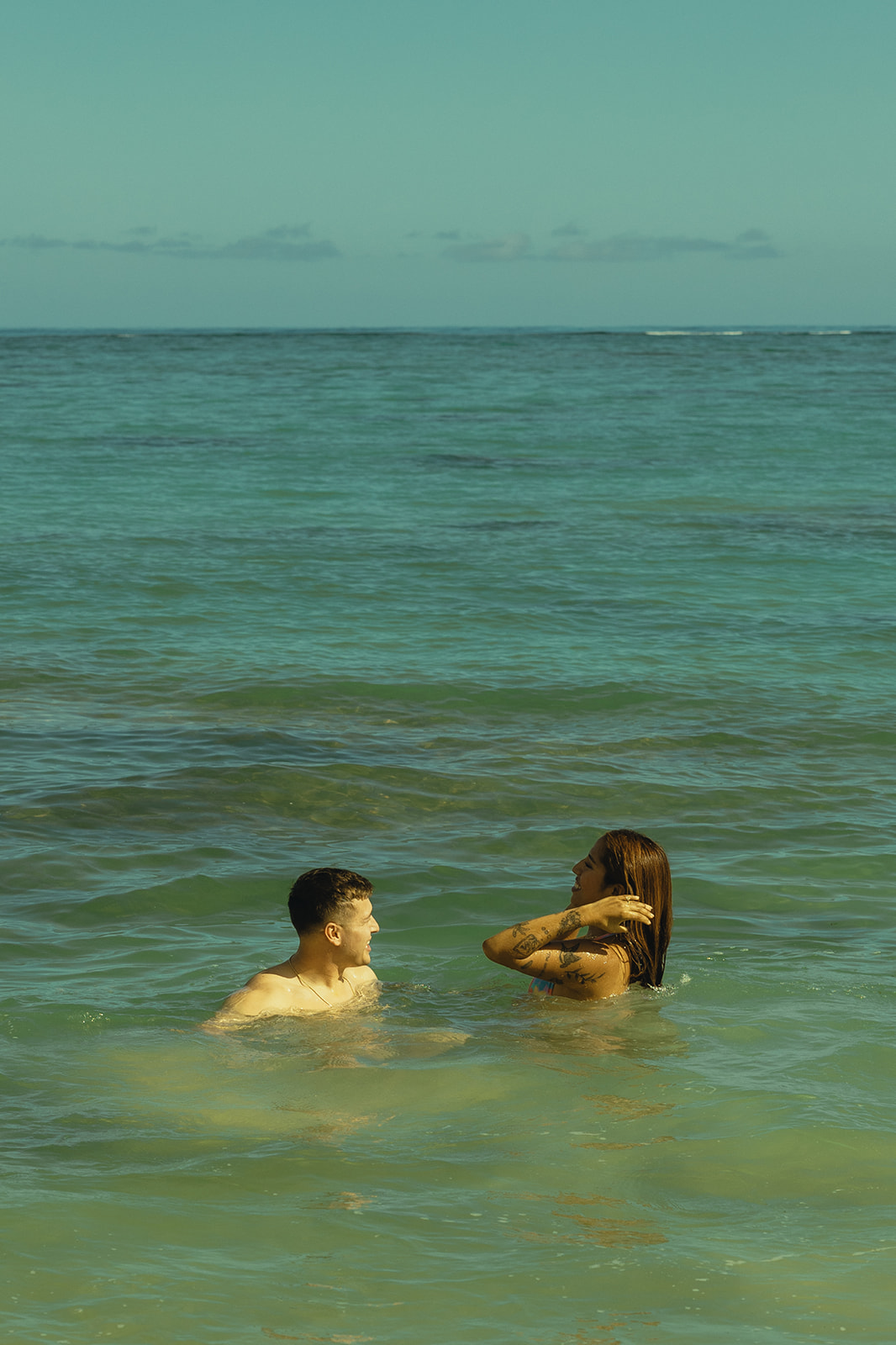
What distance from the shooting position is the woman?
6.04 m

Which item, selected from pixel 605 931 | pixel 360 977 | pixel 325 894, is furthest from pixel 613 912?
pixel 360 977

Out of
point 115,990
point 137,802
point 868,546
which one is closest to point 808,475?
point 868,546

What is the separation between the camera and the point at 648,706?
40.7 ft

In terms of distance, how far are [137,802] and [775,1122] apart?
5383mm

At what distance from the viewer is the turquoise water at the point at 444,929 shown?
441cm

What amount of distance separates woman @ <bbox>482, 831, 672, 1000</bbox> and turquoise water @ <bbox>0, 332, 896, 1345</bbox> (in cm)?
16

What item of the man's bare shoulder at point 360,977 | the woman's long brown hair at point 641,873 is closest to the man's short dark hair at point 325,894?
the man's bare shoulder at point 360,977

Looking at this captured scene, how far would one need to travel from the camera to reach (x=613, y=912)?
5980 mm

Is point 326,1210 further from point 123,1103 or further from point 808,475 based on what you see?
point 808,475

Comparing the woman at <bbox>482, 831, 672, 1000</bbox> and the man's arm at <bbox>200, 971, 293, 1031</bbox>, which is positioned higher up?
the woman at <bbox>482, 831, 672, 1000</bbox>

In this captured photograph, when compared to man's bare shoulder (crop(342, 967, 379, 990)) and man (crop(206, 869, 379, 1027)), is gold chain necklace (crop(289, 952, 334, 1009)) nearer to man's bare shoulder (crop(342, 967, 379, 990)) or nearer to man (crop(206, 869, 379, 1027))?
man (crop(206, 869, 379, 1027))

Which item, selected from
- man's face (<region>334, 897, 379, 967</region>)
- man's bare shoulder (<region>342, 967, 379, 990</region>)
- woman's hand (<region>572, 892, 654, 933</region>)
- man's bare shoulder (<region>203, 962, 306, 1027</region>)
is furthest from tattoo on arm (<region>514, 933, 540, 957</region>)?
man's bare shoulder (<region>203, 962, 306, 1027</region>)

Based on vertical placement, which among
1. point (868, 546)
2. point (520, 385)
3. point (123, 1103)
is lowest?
point (123, 1103)

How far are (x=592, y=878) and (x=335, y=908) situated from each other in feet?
3.74
